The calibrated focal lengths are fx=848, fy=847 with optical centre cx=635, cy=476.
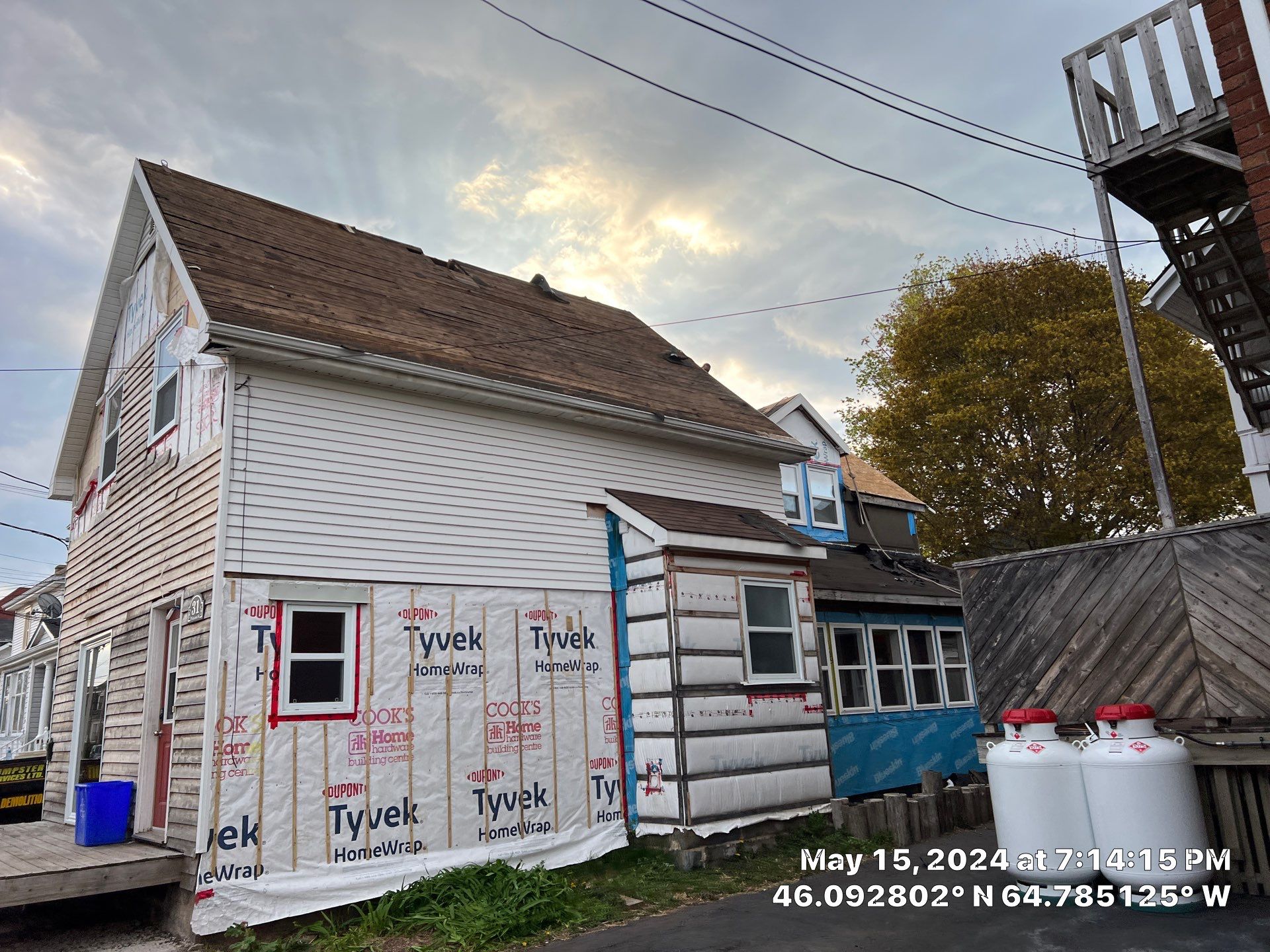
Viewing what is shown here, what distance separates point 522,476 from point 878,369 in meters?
23.7

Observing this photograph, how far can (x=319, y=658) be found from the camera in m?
8.18

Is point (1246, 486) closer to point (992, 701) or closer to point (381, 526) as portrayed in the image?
point (992, 701)

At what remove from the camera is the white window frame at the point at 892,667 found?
1447 centimetres

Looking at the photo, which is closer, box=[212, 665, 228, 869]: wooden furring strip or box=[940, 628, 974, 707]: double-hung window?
box=[212, 665, 228, 869]: wooden furring strip

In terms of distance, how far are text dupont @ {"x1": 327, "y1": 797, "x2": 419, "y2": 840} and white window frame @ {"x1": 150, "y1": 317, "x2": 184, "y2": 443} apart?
15.5 feet

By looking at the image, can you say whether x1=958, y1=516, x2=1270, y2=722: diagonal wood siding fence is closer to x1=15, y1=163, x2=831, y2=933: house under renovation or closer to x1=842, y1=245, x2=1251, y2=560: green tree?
x1=15, y1=163, x2=831, y2=933: house under renovation

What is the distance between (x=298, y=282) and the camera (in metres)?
10.1

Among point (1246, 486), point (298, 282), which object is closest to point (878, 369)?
point (1246, 486)

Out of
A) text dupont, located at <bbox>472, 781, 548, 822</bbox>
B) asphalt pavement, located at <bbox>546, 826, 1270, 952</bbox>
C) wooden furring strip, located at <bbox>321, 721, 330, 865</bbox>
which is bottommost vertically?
asphalt pavement, located at <bbox>546, 826, 1270, 952</bbox>

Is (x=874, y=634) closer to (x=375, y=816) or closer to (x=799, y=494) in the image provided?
(x=799, y=494)

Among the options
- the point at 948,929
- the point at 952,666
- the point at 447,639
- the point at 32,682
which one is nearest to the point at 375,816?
the point at 447,639

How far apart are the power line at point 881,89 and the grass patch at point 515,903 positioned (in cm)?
853

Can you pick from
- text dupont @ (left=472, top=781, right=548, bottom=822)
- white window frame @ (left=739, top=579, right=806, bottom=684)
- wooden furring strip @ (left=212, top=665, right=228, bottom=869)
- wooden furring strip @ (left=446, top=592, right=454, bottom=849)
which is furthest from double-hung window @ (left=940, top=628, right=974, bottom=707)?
wooden furring strip @ (left=212, top=665, right=228, bottom=869)

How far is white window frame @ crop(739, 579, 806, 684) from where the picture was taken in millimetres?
10383
